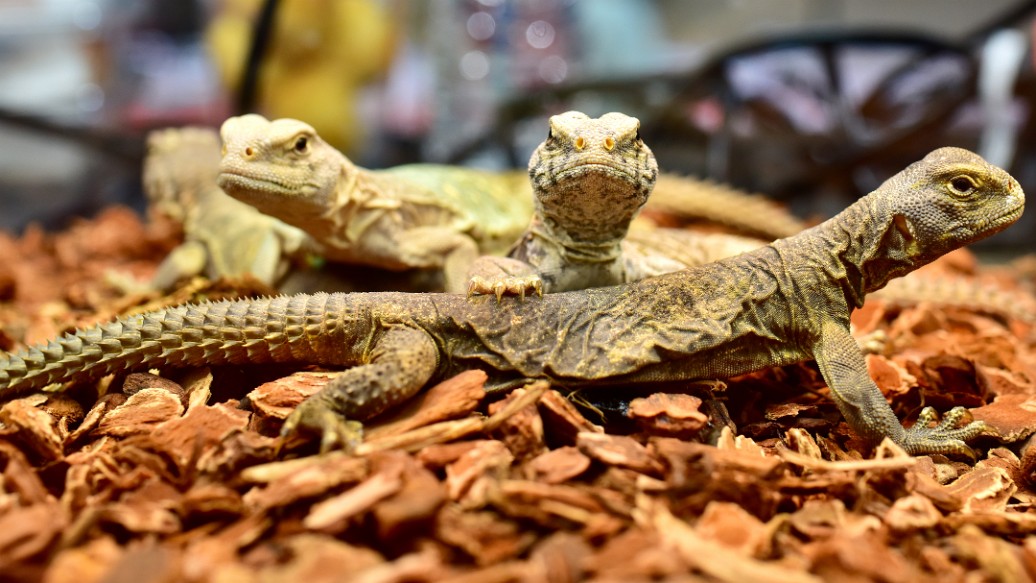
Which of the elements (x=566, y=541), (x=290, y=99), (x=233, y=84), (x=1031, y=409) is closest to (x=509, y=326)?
(x=566, y=541)

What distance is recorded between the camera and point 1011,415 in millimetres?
2840

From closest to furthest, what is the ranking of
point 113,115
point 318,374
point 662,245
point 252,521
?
point 252,521 < point 318,374 < point 662,245 < point 113,115

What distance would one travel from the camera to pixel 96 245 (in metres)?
5.93

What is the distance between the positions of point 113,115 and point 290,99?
6.21 ft

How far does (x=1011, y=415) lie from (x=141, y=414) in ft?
10.6

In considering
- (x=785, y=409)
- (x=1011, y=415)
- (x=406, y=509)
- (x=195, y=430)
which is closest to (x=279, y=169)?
(x=195, y=430)

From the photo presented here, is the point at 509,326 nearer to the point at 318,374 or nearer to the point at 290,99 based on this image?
the point at 318,374

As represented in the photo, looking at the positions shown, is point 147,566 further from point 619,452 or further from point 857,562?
point 857,562

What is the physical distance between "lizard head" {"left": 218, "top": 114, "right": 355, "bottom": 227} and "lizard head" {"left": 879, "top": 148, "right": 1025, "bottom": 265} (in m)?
2.49

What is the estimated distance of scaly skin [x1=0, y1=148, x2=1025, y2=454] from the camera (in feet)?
8.92

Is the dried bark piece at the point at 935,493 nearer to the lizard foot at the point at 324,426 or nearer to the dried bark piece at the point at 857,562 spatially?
the dried bark piece at the point at 857,562

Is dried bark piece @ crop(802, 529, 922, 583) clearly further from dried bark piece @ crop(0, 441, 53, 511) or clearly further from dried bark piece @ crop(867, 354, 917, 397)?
dried bark piece @ crop(0, 441, 53, 511)

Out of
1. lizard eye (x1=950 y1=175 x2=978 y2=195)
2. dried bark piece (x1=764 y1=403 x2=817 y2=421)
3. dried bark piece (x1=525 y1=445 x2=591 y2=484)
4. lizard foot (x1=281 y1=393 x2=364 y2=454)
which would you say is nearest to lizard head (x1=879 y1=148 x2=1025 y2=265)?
lizard eye (x1=950 y1=175 x2=978 y2=195)

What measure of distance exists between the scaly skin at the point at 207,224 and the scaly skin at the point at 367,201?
0.33 metres
